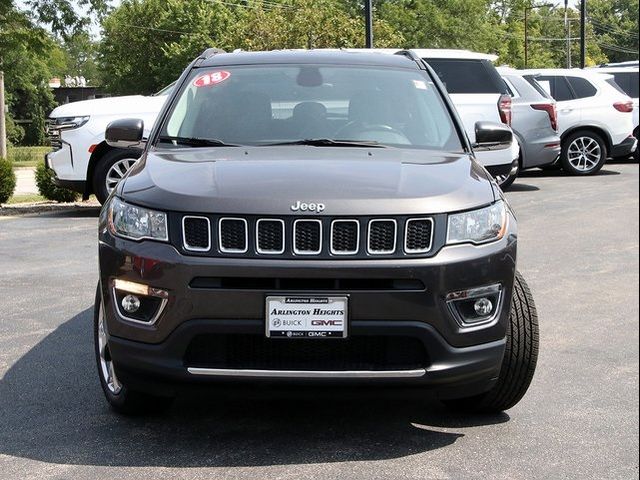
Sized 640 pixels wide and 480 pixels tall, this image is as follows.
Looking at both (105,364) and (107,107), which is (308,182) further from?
(107,107)

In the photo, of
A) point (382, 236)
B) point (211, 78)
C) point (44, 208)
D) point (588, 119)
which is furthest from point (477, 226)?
point (588, 119)

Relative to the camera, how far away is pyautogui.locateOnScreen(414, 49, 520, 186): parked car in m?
14.6

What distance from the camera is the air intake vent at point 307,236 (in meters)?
3.90

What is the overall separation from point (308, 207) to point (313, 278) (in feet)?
0.90

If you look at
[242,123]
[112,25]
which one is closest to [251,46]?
[242,123]

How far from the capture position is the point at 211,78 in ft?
18.2

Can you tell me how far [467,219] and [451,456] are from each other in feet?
3.09

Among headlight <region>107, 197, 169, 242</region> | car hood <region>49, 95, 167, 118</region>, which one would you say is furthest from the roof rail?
car hood <region>49, 95, 167, 118</region>

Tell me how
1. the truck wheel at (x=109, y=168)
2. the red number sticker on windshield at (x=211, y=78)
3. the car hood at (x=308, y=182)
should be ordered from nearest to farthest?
the car hood at (x=308, y=182) < the red number sticker on windshield at (x=211, y=78) < the truck wheel at (x=109, y=168)

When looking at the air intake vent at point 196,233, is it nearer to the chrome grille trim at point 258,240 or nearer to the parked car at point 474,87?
the chrome grille trim at point 258,240

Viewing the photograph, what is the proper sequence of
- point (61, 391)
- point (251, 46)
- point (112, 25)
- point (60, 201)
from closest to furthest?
point (61, 391)
point (60, 201)
point (251, 46)
point (112, 25)

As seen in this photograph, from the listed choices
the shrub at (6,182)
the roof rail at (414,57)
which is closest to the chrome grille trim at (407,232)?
the roof rail at (414,57)

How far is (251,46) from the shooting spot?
111 feet

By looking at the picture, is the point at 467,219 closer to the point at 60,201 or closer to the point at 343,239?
the point at 343,239
